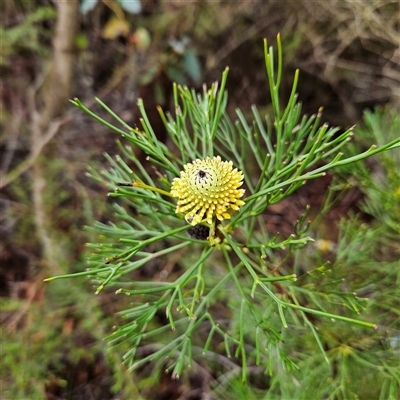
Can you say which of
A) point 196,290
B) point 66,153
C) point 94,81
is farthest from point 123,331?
point 94,81

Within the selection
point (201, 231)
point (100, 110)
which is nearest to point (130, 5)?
point (100, 110)

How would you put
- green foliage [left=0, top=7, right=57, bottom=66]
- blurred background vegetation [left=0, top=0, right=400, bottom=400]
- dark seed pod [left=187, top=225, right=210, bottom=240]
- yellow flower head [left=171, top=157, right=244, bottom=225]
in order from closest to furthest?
yellow flower head [left=171, top=157, right=244, bottom=225] < dark seed pod [left=187, top=225, right=210, bottom=240] < blurred background vegetation [left=0, top=0, right=400, bottom=400] < green foliage [left=0, top=7, right=57, bottom=66]

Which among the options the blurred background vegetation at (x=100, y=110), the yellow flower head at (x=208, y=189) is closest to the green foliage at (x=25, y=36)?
the blurred background vegetation at (x=100, y=110)

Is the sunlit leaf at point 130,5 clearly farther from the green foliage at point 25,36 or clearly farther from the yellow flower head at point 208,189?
the yellow flower head at point 208,189

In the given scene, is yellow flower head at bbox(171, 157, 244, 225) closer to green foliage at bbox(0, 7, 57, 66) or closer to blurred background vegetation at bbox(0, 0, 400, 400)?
blurred background vegetation at bbox(0, 0, 400, 400)

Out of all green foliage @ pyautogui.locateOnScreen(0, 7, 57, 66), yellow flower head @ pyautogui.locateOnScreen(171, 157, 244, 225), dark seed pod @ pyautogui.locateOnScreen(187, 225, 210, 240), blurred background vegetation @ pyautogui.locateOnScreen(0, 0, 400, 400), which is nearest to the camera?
yellow flower head @ pyautogui.locateOnScreen(171, 157, 244, 225)

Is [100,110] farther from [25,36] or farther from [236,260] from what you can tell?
[236,260]

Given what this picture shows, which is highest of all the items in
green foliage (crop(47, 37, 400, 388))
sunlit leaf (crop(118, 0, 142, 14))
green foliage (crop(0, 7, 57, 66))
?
green foliage (crop(0, 7, 57, 66))

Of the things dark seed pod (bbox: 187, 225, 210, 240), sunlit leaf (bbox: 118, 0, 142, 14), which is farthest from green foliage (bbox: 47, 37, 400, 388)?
sunlit leaf (bbox: 118, 0, 142, 14)
